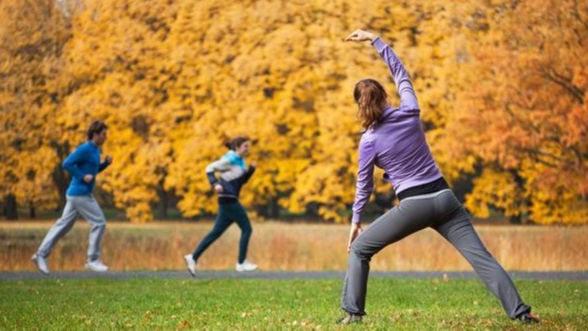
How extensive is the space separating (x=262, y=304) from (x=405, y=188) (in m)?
3.39

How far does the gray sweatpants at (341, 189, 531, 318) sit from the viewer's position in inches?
276

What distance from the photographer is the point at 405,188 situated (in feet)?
23.1

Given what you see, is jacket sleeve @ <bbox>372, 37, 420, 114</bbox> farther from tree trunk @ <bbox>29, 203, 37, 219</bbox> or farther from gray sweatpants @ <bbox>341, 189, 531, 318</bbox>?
tree trunk @ <bbox>29, 203, 37, 219</bbox>

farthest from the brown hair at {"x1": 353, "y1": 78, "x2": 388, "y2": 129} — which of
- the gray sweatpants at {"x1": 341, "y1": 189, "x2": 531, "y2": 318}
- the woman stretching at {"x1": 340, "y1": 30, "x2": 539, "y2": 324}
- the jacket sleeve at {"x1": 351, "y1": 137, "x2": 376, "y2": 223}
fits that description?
the gray sweatpants at {"x1": 341, "y1": 189, "x2": 531, "y2": 318}

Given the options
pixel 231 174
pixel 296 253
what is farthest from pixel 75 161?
pixel 296 253

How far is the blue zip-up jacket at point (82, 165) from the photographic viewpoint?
13438 mm

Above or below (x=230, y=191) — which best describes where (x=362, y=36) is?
above

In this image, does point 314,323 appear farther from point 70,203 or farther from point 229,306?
point 70,203

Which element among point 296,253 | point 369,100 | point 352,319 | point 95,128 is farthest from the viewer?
point 296,253

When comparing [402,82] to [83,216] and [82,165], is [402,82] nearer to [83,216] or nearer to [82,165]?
[82,165]

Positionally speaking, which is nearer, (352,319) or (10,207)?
(352,319)

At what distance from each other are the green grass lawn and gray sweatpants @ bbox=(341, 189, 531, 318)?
9.0 inches

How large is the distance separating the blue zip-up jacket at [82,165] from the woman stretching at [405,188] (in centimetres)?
700

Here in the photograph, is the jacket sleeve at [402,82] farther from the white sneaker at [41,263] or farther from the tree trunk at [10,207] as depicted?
the tree trunk at [10,207]
